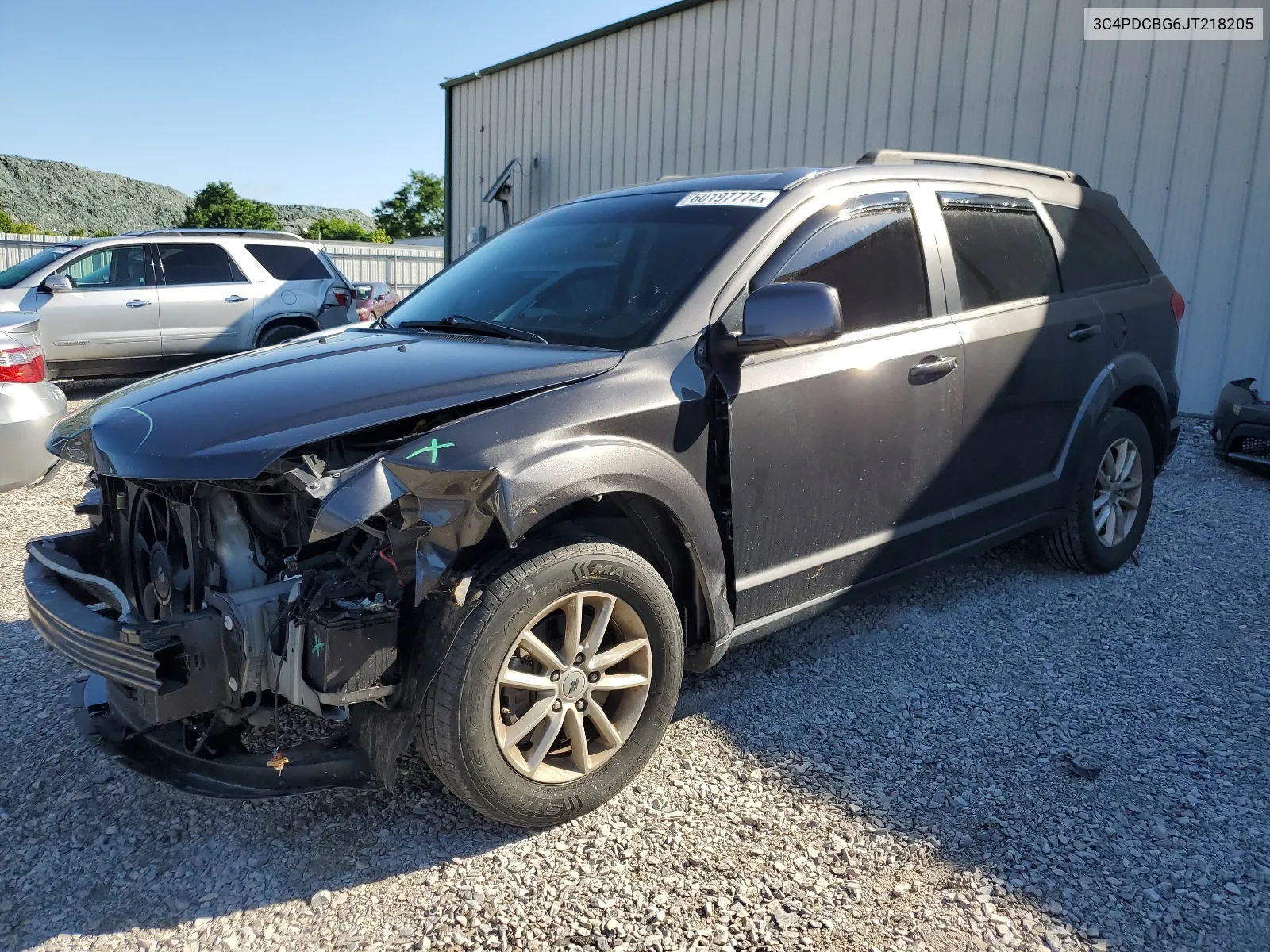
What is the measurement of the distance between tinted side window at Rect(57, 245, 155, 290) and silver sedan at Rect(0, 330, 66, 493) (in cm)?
595

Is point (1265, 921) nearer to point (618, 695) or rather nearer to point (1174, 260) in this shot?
point (618, 695)

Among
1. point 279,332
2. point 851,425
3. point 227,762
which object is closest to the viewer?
point 227,762

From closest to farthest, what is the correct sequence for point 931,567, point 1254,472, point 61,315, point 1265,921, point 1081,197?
point 1265,921
point 931,567
point 1081,197
point 1254,472
point 61,315

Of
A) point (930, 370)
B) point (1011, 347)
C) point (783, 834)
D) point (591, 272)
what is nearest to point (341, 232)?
point (591, 272)

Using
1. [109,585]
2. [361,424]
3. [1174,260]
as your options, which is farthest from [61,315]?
[1174,260]

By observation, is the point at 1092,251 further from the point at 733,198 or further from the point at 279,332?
the point at 279,332

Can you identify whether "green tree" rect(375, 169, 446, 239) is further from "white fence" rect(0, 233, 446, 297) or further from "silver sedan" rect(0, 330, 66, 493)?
"silver sedan" rect(0, 330, 66, 493)

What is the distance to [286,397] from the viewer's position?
2516 millimetres

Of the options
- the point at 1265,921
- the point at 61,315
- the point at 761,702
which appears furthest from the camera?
the point at 61,315

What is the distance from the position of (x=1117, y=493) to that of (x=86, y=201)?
67.5 metres

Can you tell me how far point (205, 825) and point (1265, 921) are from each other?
→ 2.81 metres

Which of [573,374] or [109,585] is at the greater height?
[573,374]

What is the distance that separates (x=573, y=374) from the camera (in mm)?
2660

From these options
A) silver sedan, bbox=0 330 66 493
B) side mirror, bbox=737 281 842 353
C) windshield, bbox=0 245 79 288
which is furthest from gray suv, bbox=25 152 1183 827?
windshield, bbox=0 245 79 288
